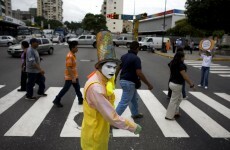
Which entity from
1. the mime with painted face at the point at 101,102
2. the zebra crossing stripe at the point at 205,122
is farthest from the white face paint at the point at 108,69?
the zebra crossing stripe at the point at 205,122

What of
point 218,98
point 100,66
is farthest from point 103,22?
point 100,66

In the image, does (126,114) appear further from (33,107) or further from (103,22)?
(103,22)

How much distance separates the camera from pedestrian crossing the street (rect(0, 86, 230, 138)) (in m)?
5.14

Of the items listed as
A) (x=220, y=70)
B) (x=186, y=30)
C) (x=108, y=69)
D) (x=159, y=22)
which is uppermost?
(x=159, y=22)

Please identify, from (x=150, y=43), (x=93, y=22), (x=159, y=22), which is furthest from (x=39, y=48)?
(x=159, y=22)

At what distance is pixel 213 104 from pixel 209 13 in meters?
26.1

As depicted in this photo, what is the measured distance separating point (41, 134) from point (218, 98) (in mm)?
6340

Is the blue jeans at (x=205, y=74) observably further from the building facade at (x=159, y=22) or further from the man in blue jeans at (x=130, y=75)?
the building facade at (x=159, y=22)

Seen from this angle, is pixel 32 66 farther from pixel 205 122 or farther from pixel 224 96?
pixel 224 96

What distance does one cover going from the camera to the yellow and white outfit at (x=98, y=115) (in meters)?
2.31

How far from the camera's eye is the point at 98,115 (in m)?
2.49

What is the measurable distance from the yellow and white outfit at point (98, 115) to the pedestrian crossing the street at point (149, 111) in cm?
243

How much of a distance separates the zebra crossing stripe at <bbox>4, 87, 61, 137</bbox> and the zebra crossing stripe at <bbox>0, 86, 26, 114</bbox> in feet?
2.25

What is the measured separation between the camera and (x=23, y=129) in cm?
521
